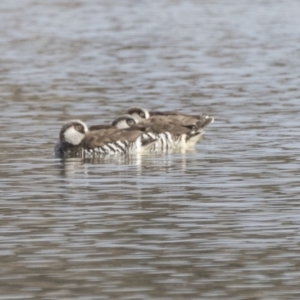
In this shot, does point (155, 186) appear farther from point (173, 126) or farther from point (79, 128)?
point (173, 126)

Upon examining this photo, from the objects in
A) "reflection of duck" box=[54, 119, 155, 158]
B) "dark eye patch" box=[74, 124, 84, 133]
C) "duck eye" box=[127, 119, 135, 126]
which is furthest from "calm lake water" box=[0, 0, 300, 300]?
"duck eye" box=[127, 119, 135, 126]

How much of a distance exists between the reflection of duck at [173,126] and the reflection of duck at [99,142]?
361 millimetres

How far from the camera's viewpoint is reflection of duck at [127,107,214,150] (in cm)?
2062

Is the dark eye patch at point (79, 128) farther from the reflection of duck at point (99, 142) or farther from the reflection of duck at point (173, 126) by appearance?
the reflection of duck at point (173, 126)

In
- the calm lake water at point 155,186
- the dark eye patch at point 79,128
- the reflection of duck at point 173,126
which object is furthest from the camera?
the reflection of duck at point 173,126

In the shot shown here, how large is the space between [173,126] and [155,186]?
4.66 meters

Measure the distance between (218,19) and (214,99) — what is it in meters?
29.2

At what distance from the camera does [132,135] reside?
2008cm

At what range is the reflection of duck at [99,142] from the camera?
19938 millimetres

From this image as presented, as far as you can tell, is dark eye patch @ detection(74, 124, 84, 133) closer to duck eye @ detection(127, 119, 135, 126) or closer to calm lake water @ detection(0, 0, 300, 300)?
calm lake water @ detection(0, 0, 300, 300)

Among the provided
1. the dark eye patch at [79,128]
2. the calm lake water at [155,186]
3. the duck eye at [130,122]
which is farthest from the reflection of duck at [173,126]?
the dark eye patch at [79,128]

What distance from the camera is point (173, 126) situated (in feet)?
69.1

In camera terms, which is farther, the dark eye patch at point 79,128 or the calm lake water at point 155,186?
the dark eye patch at point 79,128

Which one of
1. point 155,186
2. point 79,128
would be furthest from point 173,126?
point 155,186
